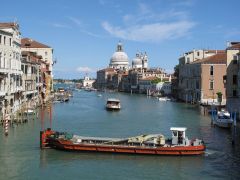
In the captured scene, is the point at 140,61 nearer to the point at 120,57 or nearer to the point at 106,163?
the point at 120,57

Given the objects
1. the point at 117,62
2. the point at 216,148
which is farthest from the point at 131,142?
the point at 117,62

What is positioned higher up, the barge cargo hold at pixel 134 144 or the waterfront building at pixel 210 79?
the waterfront building at pixel 210 79

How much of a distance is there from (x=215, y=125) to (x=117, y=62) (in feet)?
396

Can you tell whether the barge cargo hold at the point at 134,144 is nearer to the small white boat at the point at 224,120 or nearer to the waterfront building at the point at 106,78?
the small white boat at the point at 224,120

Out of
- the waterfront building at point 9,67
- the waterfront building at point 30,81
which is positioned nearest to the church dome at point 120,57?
the waterfront building at point 30,81

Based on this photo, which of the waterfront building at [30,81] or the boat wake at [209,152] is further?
the waterfront building at [30,81]

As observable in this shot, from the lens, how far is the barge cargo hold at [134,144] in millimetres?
17500

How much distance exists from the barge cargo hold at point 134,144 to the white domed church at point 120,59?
12579cm

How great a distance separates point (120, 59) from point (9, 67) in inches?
4711

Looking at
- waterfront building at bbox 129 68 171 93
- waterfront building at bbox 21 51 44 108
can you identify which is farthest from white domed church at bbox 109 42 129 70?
waterfront building at bbox 21 51 44 108

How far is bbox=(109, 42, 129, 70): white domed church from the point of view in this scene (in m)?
146

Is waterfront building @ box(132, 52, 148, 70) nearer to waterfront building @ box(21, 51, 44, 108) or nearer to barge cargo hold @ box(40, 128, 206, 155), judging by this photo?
waterfront building @ box(21, 51, 44, 108)

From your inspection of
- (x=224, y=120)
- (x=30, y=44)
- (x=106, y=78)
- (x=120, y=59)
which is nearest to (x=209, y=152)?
(x=224, y=120)

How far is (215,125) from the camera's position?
88.4ft
